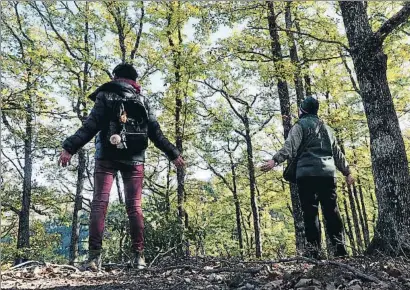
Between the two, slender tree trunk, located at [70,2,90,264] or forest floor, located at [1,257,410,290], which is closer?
forest floor, located at [1,257,410,290]

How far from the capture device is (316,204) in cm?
459

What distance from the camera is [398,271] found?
265 cm

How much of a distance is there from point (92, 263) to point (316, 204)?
2.56 metres

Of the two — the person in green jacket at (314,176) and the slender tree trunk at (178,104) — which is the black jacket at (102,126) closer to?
the person in green jacket at (314,176)

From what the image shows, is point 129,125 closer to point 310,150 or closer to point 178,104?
point 310,150

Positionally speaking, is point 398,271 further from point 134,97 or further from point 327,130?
point 134,97

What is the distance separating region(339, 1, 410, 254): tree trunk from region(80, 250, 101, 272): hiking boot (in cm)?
285

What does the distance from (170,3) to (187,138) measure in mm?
5586

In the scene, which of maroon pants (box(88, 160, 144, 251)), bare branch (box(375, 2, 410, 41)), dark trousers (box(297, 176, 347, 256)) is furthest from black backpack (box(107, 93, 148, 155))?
bare branch (box(375, 2, 410, 41))

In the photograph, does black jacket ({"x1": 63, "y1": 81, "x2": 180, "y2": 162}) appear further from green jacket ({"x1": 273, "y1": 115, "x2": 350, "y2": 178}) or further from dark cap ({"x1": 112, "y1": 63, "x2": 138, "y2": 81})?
green jacket ({"x1": 273, "y1": 115, "x2": 350, "y2": 178})

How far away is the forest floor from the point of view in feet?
8.08

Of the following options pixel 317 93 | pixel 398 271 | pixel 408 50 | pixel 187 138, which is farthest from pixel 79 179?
pixel 398 271

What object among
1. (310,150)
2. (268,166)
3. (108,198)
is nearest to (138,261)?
(108,198)

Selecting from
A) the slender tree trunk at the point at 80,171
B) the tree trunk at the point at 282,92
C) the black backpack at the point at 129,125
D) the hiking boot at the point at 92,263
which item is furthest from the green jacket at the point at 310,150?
the slender tree trunk at the point at 80,171
